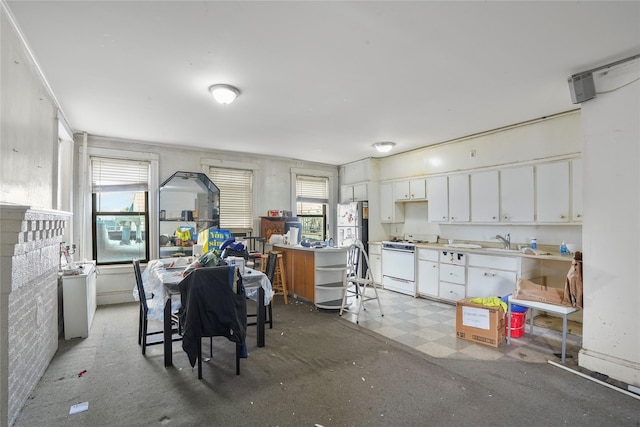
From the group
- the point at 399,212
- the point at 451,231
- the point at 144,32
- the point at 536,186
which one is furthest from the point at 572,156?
the point at 144,32

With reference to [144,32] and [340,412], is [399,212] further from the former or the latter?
[144,32]

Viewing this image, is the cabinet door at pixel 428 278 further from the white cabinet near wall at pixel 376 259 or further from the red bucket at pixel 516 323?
the red bucket at pixel 516 323

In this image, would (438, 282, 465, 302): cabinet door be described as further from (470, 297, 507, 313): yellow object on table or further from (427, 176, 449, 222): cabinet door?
(470, 297, 507, 313): yellow object on table

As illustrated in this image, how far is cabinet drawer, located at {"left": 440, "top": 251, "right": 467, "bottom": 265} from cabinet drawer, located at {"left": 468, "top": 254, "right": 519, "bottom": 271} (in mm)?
105

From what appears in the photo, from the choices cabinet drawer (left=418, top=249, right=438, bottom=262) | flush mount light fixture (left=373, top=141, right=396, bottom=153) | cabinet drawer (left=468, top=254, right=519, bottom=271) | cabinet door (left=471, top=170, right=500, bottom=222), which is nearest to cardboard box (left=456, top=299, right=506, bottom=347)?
cabinet drawer (left=468, top=254, right=519, bottom=271)

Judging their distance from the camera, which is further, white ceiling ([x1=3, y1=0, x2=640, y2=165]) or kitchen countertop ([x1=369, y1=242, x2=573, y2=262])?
kitchen countertop ([x1=369, y1=242, x2=573, y2=262])

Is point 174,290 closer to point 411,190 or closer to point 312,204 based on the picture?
point 411,190

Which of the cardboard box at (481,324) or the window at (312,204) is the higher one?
the window at (312,204)

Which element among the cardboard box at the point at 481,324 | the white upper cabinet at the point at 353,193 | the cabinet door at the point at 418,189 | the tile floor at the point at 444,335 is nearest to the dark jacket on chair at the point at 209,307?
the tile floor at the point at 444,335

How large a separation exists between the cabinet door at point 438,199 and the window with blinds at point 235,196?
3501 millimetres

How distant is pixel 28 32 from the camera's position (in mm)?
2320

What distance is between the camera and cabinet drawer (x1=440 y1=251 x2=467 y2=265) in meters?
4.82

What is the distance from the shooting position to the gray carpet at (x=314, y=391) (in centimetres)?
218

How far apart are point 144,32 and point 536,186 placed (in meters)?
4.77
